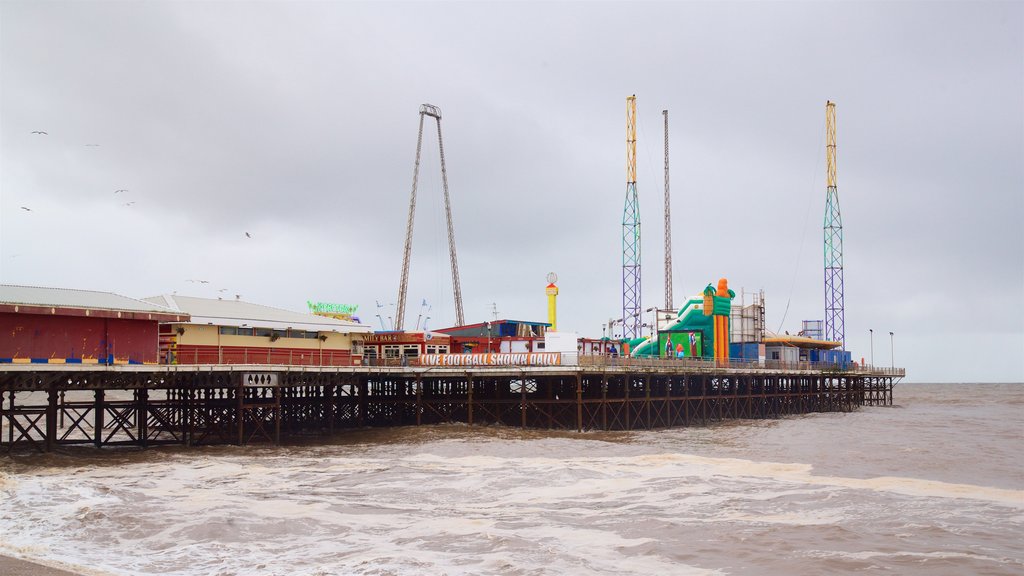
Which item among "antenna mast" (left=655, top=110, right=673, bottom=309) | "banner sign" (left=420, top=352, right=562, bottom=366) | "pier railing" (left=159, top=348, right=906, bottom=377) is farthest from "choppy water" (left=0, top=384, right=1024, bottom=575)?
"antenna mast" (left=655, top=110, right=673, bottom=309)

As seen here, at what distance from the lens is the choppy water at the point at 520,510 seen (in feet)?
66.1

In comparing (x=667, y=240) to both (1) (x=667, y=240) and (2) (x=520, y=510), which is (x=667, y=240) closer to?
(1) (x=667, y=240)

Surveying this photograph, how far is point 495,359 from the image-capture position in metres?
55.8

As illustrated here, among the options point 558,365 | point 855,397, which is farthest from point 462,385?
point 855,397

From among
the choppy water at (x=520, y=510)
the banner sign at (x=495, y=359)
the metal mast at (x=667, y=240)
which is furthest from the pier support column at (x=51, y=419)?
the metal mast at (x=667, y=240)

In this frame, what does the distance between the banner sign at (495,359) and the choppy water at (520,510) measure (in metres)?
10.5

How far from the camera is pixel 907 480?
32.3m

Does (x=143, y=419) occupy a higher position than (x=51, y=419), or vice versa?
(x=51, y=419)

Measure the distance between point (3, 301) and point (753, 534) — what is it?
34.8 metres

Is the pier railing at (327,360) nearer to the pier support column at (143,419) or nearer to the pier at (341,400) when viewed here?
the pier at (341,400)

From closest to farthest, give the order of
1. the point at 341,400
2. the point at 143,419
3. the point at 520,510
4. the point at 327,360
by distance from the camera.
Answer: the point at 520,510, the point at 143,419, the point at 327,360, the point at 341,400

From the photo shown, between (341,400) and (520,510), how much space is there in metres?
36.8

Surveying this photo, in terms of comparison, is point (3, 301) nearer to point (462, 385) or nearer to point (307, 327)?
point (307, 327)

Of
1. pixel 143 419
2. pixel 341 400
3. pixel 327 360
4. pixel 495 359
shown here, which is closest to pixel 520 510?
pixel 495 359
